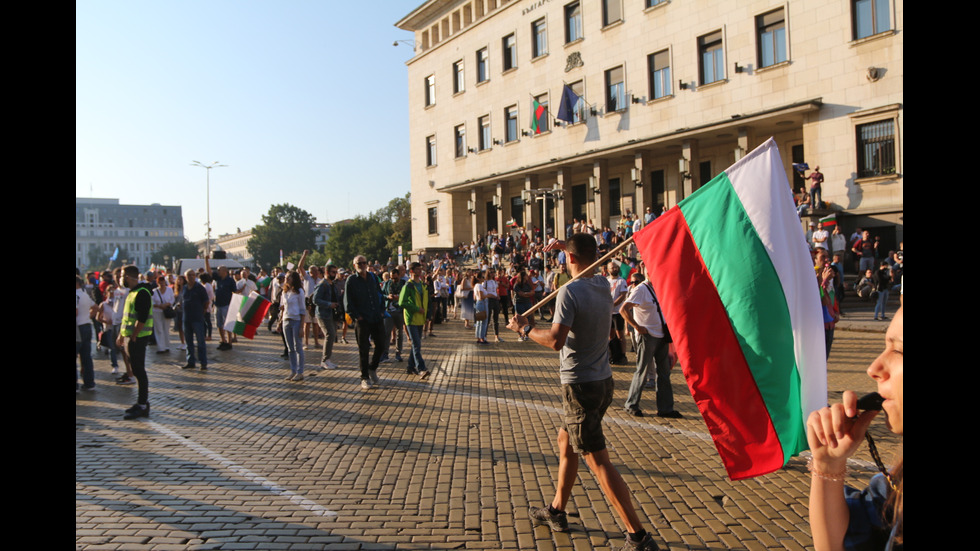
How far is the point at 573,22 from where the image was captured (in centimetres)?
3531

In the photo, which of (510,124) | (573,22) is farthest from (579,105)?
(510,124)

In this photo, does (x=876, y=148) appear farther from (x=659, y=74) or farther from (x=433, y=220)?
(x=433, y=220)

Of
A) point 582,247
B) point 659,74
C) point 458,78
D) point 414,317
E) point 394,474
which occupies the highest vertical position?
point 458,78

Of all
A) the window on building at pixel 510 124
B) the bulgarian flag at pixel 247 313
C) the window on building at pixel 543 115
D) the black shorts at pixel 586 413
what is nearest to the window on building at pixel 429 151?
the window on building at pixel 510 124

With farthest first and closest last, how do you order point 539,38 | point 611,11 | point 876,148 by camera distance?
point 539,38
point 611,11
point 876,148

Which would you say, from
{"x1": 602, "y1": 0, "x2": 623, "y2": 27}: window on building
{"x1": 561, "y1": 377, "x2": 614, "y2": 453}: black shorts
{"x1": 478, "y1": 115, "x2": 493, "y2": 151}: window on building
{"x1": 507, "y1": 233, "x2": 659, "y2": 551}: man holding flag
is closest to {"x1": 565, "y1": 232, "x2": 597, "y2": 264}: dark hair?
{"x1": 507, "y1": 233, "x2": 659, "y2": 551}: man holding flag

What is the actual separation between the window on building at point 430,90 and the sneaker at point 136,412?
129ft

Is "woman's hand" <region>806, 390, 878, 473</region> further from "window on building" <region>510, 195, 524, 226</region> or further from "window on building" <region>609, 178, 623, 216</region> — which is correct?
"window on building" <region>510, 195, 524, 226</region>

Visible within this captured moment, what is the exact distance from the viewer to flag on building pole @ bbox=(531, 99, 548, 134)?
35.0m

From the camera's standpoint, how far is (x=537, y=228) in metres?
38.1

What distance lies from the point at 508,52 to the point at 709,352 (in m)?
38.1
